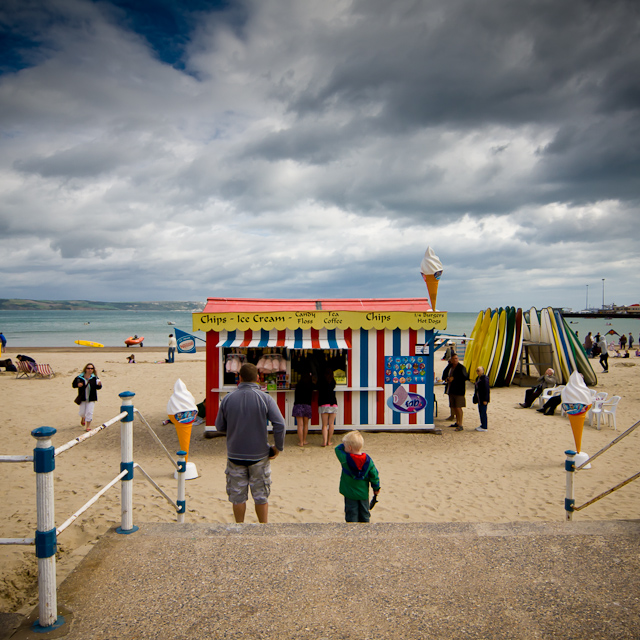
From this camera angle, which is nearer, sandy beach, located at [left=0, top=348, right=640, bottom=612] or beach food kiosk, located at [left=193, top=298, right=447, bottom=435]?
sandy beach, located at [left=0, top=348, right=640, bottom=612]

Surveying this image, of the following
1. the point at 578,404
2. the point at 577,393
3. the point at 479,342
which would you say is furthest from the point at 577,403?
the point at 479,342

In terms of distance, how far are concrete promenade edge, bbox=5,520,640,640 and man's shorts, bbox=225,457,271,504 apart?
0.58 metres

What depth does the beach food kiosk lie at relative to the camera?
8.80 meters

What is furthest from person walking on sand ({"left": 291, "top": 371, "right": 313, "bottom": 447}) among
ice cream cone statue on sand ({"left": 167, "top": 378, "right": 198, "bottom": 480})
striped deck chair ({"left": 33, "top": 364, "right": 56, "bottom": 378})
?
striped deck chair ({"left": 33, "top": 364, "right": 56, "bottom": 378})

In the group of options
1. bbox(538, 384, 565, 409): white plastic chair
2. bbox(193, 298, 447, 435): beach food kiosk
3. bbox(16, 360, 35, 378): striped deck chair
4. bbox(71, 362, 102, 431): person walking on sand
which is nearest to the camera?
bbox(193, 298, 447, 435): beach food kiosk

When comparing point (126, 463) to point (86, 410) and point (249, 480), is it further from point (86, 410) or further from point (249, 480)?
point (86, 410)

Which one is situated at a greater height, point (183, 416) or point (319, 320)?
point (319, 320)

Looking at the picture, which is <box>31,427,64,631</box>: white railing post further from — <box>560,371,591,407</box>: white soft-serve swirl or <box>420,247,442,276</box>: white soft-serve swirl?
<box>420,247,442,276</box>: white soft-serve swirl

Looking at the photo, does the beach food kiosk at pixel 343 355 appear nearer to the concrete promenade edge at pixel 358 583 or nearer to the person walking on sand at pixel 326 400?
the person walking on sand at pixel 326 400

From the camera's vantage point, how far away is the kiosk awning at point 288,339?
8672 millimetres

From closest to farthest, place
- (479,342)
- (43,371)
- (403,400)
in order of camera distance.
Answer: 1. (403,400)
2. (479,342)
3. (43,371)

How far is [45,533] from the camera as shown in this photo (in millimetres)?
2426

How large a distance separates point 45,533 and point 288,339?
6.64 meters

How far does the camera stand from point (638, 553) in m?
3.13
